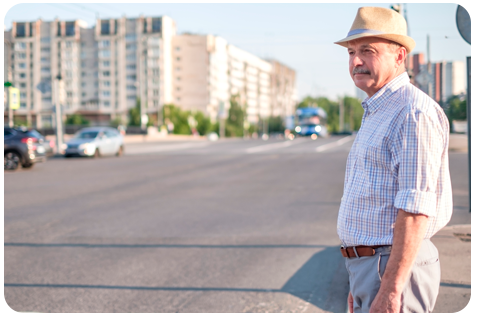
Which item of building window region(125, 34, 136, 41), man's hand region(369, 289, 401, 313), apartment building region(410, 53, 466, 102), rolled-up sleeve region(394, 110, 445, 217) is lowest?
man's hand region(369, 289, 401, 313)

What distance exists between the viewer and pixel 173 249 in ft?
23.6

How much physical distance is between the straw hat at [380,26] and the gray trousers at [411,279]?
80 cm

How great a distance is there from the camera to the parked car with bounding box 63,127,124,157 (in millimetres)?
27672

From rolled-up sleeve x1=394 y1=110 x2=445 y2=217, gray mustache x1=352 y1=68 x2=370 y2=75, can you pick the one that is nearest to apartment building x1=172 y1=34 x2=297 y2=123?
gray mustache x1=352 y1=68 x2=370 y2=75

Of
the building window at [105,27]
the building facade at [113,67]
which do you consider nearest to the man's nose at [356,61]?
the building facade at [113,67]

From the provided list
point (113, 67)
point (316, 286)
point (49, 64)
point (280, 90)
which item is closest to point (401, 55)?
point (316, 286)

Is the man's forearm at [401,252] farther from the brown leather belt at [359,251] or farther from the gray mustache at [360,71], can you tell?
the gray mustache at [360,71]

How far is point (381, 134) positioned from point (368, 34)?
16.2 inches

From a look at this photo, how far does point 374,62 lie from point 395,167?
1.51 feet

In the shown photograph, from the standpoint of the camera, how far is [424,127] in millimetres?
2035

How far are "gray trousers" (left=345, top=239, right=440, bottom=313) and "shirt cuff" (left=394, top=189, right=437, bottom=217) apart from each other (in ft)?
0.73

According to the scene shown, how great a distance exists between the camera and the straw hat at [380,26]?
228 centimetres

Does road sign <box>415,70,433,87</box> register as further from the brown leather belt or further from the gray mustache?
the brown leather belt

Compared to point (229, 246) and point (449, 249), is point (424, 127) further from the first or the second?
point (229, 246)
